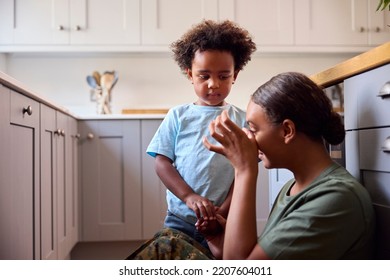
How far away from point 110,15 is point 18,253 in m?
1.60

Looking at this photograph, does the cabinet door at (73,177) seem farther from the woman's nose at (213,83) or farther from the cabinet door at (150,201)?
the woman's nose at (213,83)

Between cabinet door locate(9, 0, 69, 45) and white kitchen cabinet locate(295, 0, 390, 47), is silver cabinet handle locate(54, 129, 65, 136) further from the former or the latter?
white kitchen cabinet locate(295, 0, 390, 47)

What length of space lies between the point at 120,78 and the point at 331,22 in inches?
48.4

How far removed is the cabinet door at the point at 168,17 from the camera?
2453 mm

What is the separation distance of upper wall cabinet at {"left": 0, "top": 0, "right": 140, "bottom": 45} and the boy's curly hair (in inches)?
54.0

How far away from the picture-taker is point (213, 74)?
104 centimetres

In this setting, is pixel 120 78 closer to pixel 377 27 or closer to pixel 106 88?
pixel 106 88

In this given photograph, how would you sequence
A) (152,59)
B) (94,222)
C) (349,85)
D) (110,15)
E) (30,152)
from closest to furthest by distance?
(349,85) < (30,152) < (94,222) < (110,15) < (152,59)

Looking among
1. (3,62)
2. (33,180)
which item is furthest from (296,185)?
(3,62)

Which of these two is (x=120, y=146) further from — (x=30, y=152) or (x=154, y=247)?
(x=154, y=247)

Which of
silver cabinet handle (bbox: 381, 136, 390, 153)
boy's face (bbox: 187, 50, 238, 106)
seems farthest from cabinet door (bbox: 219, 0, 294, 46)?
silver cabinet handle (bbox: 381, 136, 390, 153)

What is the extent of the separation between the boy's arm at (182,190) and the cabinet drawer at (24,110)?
0.37m
